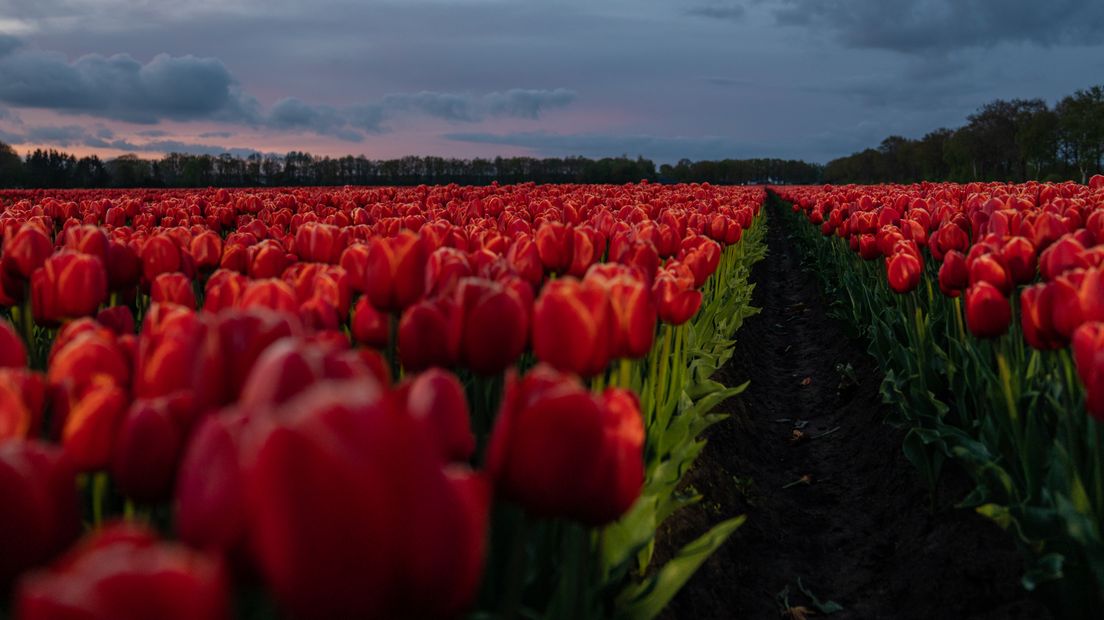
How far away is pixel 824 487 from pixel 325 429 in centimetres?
637

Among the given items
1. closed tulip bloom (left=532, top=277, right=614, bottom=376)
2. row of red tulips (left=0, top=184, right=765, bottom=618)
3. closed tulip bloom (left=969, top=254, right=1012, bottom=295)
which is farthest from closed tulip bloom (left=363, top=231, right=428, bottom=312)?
closed tulip bloom (left=969, top=254, right=1012, bottom=295)

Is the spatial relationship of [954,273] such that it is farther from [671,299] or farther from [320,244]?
[320,244]

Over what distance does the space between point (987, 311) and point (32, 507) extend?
3.99 m

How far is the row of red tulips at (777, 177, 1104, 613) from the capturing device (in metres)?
3.21

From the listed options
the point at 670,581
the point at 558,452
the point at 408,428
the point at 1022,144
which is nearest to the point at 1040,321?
the point at 670,581

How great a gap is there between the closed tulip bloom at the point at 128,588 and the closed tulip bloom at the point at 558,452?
0.63 meters

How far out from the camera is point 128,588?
824 millimetres

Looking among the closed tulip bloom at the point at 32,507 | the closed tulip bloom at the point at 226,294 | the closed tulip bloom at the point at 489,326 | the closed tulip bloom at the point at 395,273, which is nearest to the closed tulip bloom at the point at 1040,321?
the closed tulip bloom at the point at 489,326

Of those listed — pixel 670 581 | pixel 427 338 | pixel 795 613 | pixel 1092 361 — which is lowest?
pixel 795 613

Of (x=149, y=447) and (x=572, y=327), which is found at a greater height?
(x=572, y=327)

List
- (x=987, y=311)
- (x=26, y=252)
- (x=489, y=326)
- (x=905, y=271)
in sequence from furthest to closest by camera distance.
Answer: (x=905, y=271)
(x=987, y=311)
(x=26, y=252)
(x=489, y=326)

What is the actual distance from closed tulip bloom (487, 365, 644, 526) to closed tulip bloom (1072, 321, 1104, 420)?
1.90 m

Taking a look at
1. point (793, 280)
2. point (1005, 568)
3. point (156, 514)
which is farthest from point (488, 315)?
point (793, 280)

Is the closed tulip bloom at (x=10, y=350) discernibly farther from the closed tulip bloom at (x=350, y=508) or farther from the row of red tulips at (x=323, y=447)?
the closed tulip bloom at (x=350, y=508)
